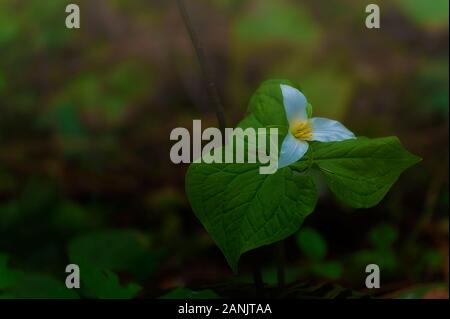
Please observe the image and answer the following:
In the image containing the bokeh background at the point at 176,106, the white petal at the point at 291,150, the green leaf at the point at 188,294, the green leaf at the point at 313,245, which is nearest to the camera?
the white petal at the point at 291,150

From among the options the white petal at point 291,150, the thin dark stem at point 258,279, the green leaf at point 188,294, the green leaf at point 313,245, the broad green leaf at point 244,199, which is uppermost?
the white petal at point 291,150

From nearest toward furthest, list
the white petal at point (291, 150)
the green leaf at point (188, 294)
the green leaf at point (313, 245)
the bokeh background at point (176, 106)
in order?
1. the white petal at point (291, 150)
2. the green leaf at point (188, 294)
3. the green leaf at point (313, 245)
4. the bokeh background at point (176, 106)

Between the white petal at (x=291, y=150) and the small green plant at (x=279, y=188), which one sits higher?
the white petal at (x=291, y=150)

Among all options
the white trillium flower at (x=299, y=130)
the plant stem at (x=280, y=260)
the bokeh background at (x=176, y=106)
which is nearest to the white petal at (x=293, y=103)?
the white trillium flower at (x=299, y=130)

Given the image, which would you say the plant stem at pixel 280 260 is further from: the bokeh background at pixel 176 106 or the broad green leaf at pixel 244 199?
the bokeh background at pixel 176 106

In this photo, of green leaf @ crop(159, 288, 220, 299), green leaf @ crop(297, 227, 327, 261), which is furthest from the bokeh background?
green leaf @ crop(159, 288, 220, 299)

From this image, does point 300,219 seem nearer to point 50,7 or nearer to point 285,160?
point 285,160

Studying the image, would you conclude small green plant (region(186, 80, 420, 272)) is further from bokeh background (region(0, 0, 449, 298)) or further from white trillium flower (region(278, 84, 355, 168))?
bokeh background (region(0, 0, 449, 298))
